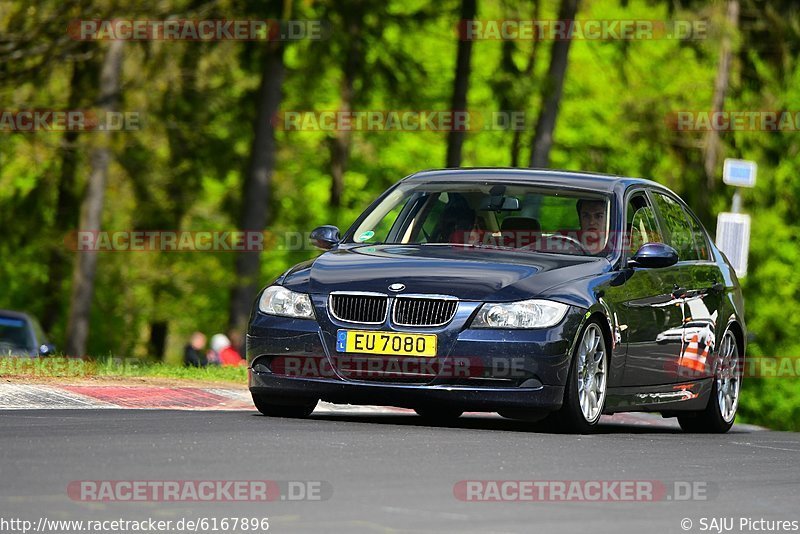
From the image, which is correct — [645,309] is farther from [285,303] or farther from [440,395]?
[285,303]

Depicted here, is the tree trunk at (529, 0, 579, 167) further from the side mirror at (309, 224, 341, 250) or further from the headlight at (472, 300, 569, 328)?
the headlight at (472, 300, 569, 328)

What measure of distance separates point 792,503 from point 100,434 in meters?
3.59

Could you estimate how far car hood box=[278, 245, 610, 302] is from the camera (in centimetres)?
1073

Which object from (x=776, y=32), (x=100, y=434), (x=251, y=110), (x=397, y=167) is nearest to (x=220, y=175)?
(x=251, y=110)

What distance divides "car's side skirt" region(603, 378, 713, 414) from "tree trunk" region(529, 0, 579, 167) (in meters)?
18.0

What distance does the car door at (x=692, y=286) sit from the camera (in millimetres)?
12820

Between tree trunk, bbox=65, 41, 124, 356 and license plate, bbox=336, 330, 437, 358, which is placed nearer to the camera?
license plate, bbox=336, 330, 437, 358

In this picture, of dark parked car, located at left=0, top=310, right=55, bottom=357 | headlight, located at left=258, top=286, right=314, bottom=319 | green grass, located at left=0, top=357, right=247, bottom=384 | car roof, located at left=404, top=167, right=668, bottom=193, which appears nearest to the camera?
headlight, located at left=258, top=286, right=314, bottom=319

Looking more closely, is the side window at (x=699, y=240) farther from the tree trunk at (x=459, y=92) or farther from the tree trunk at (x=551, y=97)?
the tree trunk at (x=459, y=92)

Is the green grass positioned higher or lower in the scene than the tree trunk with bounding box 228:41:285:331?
lower

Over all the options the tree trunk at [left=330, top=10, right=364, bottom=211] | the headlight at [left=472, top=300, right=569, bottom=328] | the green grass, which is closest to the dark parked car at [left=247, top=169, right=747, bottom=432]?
the headlight at [left=472, top=300, right=569, bottom=328]

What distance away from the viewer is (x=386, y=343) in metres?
10.7

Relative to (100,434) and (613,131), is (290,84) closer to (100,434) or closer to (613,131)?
(613,131)

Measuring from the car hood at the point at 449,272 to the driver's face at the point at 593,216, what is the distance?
53 centimetres
